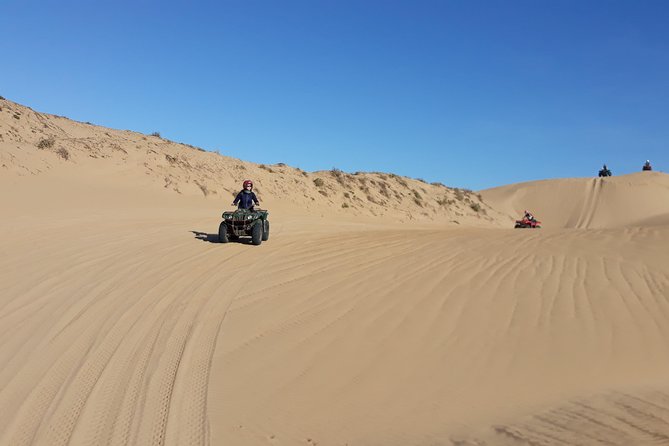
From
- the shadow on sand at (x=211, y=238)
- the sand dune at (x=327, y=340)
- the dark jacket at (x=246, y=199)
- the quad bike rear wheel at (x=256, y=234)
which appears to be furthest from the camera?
the shadow on sand at (x=211, y=238)

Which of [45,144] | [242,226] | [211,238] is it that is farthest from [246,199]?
[45,144]

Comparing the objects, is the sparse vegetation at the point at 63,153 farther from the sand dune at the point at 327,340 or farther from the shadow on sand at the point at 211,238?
the shadow on sand at the point at 211,238

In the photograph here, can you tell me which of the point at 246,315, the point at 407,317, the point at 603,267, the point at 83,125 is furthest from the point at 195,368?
the point at 83,125

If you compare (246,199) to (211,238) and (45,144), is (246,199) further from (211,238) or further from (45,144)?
(45,144)

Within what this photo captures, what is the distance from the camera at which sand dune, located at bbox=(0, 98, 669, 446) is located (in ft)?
13.6

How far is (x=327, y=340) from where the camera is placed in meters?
6.09

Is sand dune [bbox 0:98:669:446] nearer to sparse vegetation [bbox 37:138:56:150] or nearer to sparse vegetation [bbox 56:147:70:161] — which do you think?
sparse vegetation [bbox 56:147:70:161]

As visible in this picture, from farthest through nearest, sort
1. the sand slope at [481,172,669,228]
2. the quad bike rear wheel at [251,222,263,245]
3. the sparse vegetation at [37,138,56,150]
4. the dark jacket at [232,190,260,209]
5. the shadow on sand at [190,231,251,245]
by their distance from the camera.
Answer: the sand slope at [481,172,669,228] → the sparse vegetation at [37,138,56,150] → the shadow on sand at [190,231,251,245] → the dark jacket at [232,190,260,209] → the quad bike rear wheel at [251,222,263,245]

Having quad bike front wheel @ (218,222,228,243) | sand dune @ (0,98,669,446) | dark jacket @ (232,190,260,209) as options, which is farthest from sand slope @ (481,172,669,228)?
quad bike front wheel @ (218,222,228,243)

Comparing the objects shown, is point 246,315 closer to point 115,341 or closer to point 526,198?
point 115,341

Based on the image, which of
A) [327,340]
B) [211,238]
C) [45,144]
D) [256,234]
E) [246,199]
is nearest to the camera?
[327,340]

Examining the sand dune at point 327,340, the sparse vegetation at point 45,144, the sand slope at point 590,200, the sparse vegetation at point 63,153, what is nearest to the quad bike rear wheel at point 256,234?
the sand dune at point 327,340

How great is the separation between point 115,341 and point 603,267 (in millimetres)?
8299

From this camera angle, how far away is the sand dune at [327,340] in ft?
13.6
